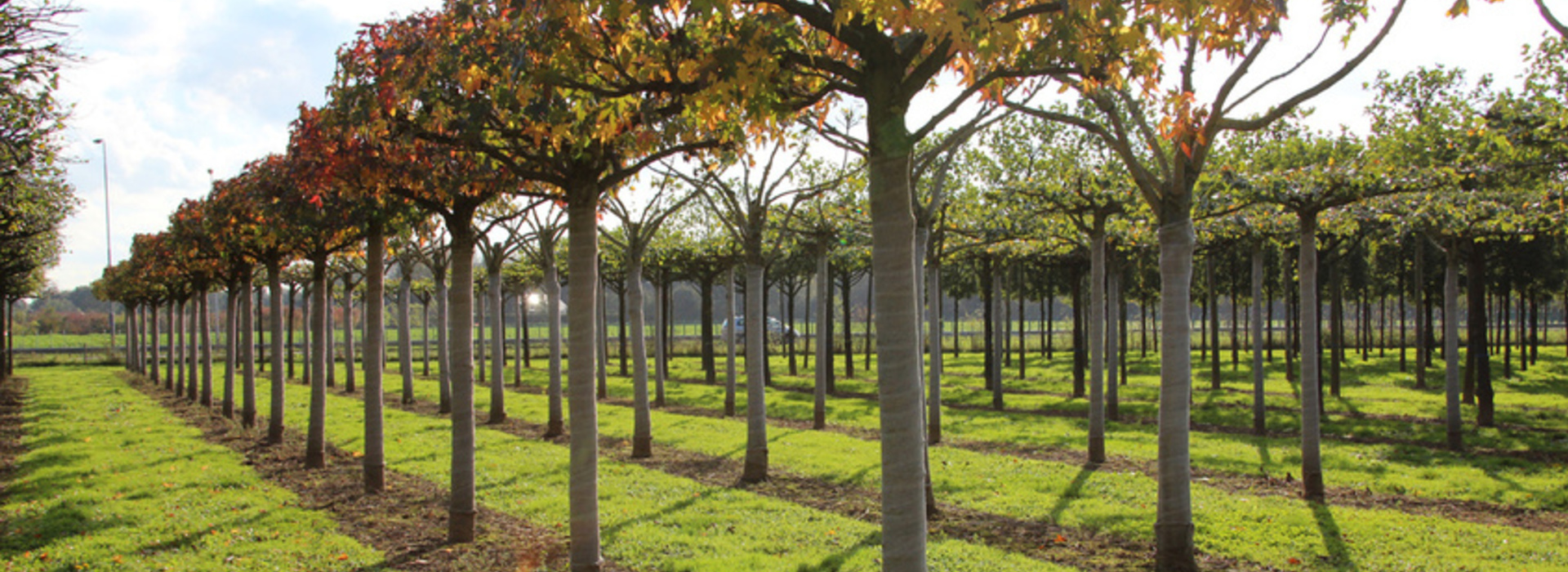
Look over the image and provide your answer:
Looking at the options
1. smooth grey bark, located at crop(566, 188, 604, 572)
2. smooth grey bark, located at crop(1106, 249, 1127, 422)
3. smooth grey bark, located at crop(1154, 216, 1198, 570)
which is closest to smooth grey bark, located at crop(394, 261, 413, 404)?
smooth grey bark, located at crop(1106, 249, 1127, 422)

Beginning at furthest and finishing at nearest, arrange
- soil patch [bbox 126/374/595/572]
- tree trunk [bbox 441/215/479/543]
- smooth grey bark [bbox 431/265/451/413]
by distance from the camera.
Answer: smooth grey bark [bbox 431/265/451/413], tree trunk [bbox 441/215/479/543], soil patch [bbox 126/374/595/572]

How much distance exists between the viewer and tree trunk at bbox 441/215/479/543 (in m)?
8.50

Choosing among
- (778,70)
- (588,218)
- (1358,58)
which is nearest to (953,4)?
(778,70)

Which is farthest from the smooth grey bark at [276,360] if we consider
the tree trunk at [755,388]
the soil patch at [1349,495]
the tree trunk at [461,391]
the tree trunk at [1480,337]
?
the tree trunk at [1480,337]

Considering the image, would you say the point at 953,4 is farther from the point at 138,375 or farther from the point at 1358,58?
the point at 138,375

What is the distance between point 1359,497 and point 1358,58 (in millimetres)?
6760

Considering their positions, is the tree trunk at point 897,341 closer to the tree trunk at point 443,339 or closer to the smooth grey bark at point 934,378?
the smooth grey bark at point 934,378

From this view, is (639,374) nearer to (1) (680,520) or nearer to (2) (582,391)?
(1) (680,520)

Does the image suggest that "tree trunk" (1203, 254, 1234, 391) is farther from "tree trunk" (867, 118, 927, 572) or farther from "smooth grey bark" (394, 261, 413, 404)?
"smooth grey bark" (394, 261, 413, 404)

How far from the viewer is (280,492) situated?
35.4ft

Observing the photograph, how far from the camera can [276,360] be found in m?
13.7

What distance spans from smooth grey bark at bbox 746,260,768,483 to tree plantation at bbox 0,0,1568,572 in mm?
60

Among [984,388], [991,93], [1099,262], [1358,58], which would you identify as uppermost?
[1358,58]

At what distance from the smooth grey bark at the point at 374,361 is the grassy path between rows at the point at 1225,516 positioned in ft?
17.5
